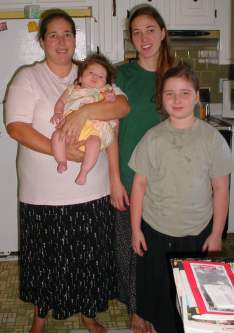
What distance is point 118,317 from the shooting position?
215cm

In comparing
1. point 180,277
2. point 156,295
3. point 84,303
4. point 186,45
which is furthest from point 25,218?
point 186,45

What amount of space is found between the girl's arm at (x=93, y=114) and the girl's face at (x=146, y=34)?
0.76 ft

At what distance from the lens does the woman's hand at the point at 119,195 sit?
174 centimetres

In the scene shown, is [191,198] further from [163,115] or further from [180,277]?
[180,277]

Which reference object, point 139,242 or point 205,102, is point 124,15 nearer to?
point 205,102

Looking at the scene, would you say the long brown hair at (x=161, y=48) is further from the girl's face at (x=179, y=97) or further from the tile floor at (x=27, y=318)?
the tile floor at (x=27, y=318)

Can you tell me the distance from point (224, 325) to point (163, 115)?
1051mm

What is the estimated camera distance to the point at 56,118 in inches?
62.3

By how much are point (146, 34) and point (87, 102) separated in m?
0.37

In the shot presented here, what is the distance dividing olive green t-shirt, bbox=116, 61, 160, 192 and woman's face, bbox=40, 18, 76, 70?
25 cm

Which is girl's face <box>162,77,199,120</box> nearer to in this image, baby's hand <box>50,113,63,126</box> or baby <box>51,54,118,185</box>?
baby <box>51,54,118,185</box>

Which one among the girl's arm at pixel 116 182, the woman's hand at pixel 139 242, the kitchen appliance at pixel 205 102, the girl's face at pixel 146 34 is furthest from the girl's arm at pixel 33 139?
the kitchen appliance at pixel 205 102

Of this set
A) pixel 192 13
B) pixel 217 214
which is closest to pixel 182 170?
pixel 217 214

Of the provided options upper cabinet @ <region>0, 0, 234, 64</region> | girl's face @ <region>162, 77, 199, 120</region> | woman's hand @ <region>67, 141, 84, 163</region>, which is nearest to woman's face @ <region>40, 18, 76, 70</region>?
woman's hand @ <region>67, 141, 84, 163</region>
